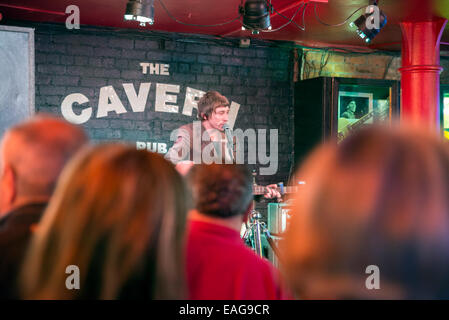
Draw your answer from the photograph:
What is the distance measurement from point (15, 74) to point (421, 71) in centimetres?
336

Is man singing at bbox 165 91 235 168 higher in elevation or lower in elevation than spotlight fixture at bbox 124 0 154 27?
lower

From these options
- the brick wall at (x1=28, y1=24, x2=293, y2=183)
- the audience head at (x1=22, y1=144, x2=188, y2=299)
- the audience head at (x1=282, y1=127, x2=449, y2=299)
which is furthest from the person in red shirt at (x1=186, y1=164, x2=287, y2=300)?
the brick wall at (x1=28, y1=24, x2=293, y2=183)

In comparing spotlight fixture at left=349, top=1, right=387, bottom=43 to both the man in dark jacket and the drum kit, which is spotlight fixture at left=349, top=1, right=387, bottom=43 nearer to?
the drum kit

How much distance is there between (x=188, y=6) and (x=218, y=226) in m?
3.38

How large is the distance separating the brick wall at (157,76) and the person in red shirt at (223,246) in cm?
383

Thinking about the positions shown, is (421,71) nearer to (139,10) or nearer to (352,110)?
(352,110)

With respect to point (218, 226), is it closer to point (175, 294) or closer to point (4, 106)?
point (175, 294)

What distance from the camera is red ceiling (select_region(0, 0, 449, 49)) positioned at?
456 cm

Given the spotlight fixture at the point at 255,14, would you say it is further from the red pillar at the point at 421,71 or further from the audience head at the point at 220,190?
the audience head at the point at 220,190

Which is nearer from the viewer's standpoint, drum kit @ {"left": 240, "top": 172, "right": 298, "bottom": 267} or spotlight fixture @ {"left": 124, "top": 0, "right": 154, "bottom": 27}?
spotlight fixture @ {"left": 124, "top": 0, "right": 154, "bottom": 27}

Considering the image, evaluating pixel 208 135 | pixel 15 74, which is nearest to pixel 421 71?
pixel 208 135

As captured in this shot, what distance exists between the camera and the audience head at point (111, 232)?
92 cm

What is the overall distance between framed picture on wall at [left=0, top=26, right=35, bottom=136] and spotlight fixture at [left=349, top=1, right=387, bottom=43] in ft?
7.93
